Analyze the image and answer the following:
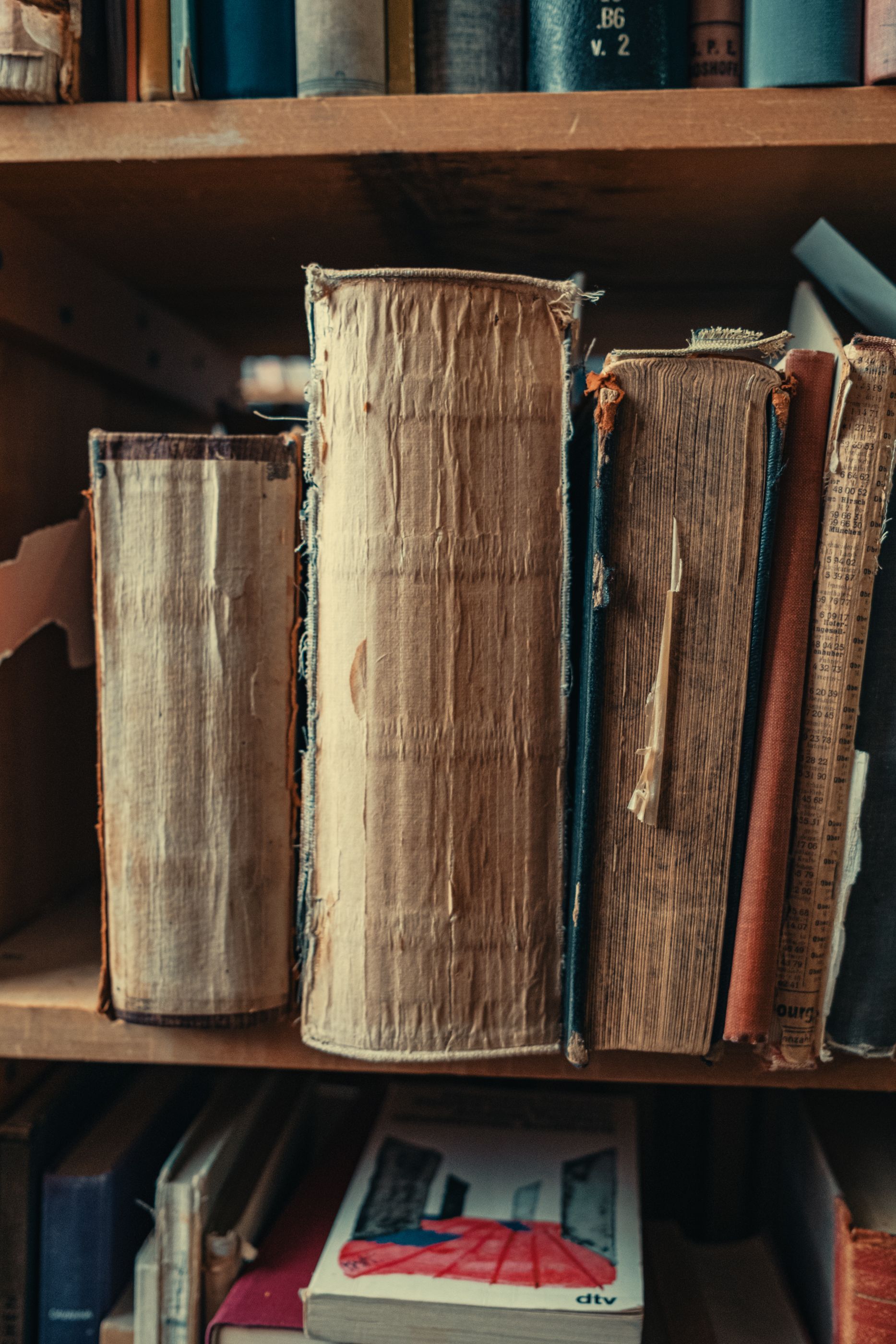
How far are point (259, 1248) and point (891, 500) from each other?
516mm

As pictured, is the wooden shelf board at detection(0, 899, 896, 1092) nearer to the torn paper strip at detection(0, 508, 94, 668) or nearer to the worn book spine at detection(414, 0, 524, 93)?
the torn paper strip at detection(0, 508, 94, 668)

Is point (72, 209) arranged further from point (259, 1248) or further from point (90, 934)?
point (259, 1248)

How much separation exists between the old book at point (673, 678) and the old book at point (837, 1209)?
0.47ft

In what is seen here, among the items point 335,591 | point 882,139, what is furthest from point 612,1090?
point 882,139

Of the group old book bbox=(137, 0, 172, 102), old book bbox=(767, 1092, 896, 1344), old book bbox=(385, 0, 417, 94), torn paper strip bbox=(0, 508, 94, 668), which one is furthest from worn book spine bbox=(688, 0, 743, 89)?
old book bbox=(767, 1092, 896, 1344)

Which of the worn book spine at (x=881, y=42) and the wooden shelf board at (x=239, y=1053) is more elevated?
the worn book spine at (x=881, y=42)

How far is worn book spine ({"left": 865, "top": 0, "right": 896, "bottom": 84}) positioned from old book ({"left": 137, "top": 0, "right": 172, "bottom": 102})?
0.31 meters

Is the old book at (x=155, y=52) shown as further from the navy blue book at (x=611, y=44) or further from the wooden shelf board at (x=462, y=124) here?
the navy blue book at (x=611, y=44)

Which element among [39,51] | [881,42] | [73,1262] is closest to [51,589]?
[39,51]

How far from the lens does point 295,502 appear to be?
0.46 m

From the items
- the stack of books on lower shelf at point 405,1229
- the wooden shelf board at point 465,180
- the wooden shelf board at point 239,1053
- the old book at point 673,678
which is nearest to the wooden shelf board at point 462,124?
the wooden shelf board at point 465,180

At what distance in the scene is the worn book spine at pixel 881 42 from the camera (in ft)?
1.39

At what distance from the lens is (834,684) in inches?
16.7

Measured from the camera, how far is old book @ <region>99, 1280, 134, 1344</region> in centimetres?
52
